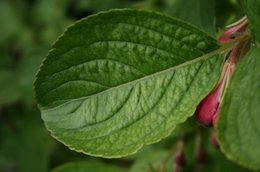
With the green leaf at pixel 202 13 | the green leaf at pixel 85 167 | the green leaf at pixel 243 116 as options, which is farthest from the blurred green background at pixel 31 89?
the green leaf at pixel 243 116

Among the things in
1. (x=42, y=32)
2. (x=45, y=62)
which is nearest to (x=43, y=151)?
(x=42, y=32)

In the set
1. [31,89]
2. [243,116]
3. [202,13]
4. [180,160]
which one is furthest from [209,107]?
[31,89]

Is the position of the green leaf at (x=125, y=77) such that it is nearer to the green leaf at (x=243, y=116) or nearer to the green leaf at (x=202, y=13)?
the green leaf at (x=243, y=116)

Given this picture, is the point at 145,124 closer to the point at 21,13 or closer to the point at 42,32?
the point at 42,32

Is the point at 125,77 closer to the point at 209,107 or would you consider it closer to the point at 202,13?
the point at 209,107

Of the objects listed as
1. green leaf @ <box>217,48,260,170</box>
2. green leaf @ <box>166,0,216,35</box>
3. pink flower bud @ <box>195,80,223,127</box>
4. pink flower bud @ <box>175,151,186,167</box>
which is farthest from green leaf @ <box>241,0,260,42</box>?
pink flower bud @ <box>175,151,186,167</box>

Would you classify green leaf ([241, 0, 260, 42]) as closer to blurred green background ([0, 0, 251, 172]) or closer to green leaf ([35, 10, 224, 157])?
green leaf ([35, 10, 224, 157])

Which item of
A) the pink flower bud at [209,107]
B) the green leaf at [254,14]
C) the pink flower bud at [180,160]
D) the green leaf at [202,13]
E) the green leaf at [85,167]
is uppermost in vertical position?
the green leaf at [254,14]
